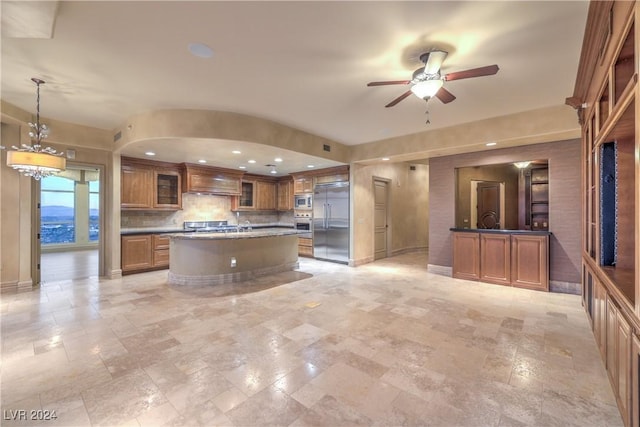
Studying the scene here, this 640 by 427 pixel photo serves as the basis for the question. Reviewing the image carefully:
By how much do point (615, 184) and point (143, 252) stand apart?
288 inches

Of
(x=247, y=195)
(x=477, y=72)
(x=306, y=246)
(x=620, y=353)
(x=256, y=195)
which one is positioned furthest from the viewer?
(x=256, y=195)

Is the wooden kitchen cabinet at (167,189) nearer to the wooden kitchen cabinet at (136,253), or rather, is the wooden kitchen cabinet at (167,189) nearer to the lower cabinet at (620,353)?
the wooden kitchen cabinet at (136,253)

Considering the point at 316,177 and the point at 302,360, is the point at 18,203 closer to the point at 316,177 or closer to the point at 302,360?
the point at 302,360

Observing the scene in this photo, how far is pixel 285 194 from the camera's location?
8773 mm

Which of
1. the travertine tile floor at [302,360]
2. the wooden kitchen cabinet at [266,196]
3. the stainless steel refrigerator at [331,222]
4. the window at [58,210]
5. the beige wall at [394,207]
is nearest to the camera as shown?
the travertine tile floor at [302,360]

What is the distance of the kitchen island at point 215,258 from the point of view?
4879 mm

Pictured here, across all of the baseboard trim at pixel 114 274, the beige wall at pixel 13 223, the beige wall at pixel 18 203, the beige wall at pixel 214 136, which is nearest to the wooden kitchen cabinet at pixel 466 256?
the beige wall at pixel 214 136

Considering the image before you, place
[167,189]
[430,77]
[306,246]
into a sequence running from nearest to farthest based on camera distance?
1. [430,77]
2. [167,189]
3. [306,246]

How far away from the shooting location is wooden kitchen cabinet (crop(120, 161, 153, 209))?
575 centimetres

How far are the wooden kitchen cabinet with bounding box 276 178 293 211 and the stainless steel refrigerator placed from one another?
4.03ft

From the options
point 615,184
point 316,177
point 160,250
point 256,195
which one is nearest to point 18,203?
point 160,250

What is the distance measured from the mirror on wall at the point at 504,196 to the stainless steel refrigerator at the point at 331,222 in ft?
8.31

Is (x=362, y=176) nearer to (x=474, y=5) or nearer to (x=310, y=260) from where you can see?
(x=310, y=260)

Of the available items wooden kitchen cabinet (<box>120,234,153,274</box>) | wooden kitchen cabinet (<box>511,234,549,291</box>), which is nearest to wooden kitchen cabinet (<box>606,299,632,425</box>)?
wooden kitchen cabinet (<box>511,234,549,291</box>)
